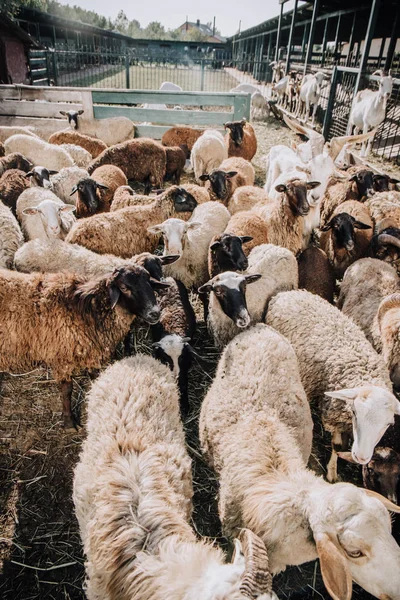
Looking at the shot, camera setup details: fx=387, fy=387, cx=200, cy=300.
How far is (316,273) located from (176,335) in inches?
85.7

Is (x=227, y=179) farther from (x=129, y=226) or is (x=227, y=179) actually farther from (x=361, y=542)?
(x=361, y=542)

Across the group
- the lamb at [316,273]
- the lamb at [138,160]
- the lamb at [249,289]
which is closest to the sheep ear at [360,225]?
the lamb at [316,273]

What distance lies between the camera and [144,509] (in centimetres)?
200

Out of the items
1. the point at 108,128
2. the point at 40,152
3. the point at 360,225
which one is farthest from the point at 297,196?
the point at 108,128

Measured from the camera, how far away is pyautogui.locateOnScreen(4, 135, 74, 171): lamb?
804 centimetres

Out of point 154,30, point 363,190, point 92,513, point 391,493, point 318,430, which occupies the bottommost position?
point 318,430

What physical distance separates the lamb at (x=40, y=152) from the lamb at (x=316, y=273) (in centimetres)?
545

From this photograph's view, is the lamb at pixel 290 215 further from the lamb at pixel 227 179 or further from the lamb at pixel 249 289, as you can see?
the lamb at pixel 227 179

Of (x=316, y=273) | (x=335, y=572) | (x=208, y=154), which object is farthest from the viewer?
(x=208, y=154)

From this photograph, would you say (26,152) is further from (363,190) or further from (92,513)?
(92,513)

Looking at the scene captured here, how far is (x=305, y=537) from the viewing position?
2035mm

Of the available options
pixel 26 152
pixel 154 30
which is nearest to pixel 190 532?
pixel 26 152

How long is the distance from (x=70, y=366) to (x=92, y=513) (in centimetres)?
157

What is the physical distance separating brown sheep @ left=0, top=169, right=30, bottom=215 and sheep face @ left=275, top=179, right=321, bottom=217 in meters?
4.23
